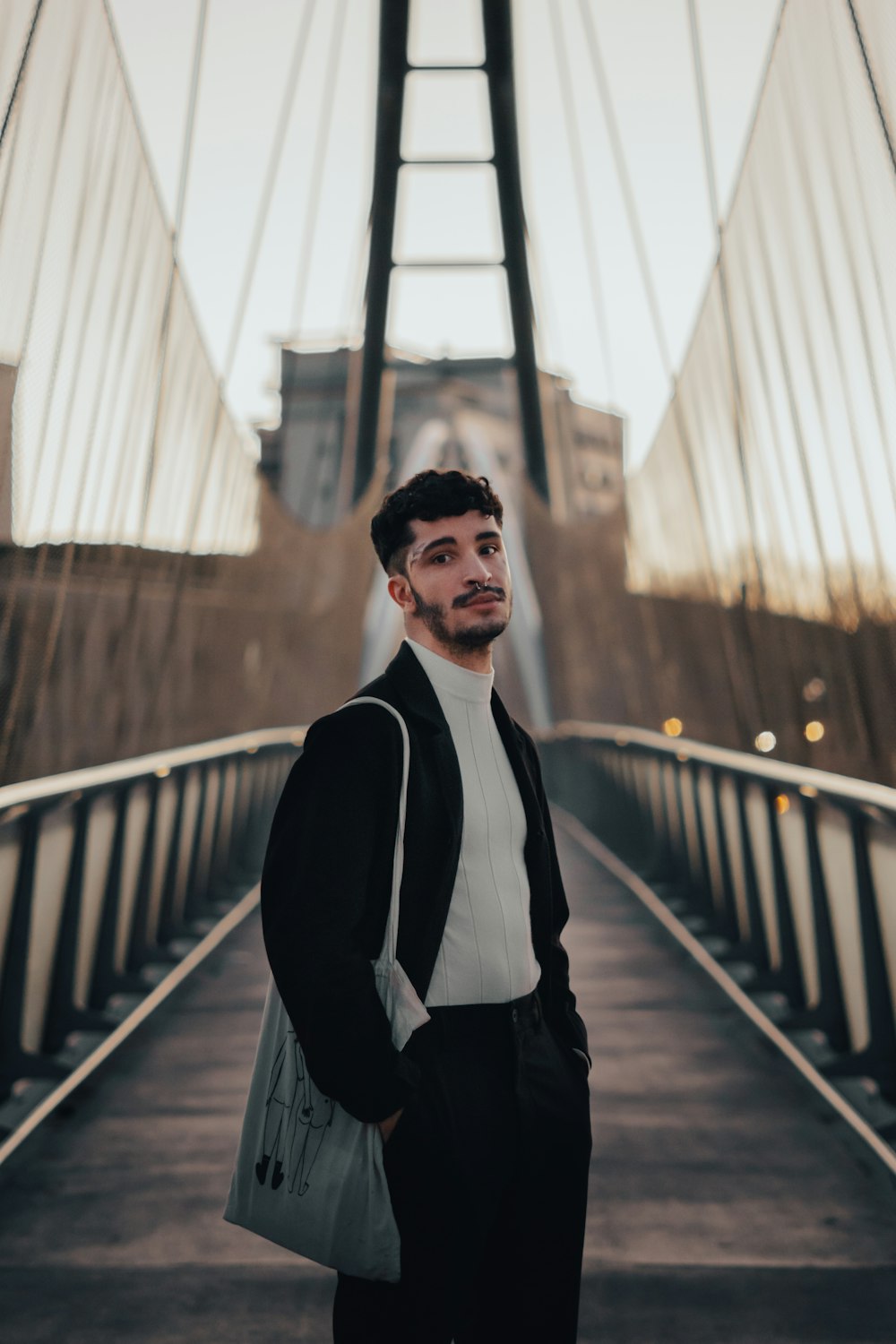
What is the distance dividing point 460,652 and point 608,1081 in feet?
7.84

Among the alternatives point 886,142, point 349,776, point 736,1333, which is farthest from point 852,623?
point 349,776

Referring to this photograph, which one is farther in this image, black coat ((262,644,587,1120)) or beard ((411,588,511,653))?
beard ((411,588,511,653))

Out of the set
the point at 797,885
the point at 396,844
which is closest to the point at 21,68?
the point at 396,844

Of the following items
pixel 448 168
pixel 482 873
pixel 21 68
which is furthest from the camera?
pixel 448 168

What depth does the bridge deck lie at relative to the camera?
203cm

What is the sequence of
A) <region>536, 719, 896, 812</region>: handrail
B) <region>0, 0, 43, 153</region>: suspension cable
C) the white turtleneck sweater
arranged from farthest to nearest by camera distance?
1. <region>0, 0, 43, 153</region>: suspension cable
2. <region>536, 719, 896, 812</region>: handrail
3. the white turtleneck sweater

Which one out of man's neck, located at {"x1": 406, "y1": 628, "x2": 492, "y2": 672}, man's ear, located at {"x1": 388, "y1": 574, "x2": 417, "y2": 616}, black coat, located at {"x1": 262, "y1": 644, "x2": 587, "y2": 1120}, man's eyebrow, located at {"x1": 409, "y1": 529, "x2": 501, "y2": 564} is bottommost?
black coat, located at {"x1": 262, "y1": 644, "x2": 587, "y2": 1120}

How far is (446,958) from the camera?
1.30 m

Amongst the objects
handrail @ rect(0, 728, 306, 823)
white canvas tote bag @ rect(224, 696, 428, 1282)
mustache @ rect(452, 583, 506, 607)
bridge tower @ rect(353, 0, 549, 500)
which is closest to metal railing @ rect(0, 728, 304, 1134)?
handrail @ rect(0, 728, 306, 823)

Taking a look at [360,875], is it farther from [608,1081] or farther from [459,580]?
[608,1081]

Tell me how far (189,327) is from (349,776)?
16.4 ft

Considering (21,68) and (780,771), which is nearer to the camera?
(21,68)

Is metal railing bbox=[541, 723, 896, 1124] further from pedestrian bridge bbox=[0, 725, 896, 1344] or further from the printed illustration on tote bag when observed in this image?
the printed illustration on tote bag

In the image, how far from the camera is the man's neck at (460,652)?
1.39m
